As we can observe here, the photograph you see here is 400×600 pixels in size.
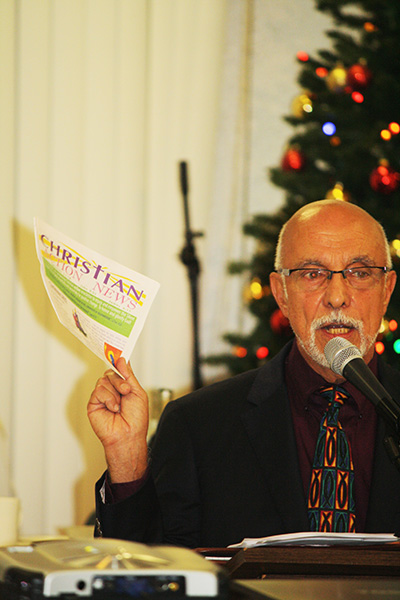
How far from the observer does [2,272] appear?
3037mm

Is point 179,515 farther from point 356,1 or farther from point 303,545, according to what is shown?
point 356,1

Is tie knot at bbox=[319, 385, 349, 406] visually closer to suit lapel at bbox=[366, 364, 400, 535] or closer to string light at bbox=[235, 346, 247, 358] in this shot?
suit lapel at bbox=[366, 364, 400, 535]

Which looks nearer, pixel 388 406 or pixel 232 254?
pixel 388 406

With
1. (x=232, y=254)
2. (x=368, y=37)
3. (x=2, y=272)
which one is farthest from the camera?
(x=232, y=254)

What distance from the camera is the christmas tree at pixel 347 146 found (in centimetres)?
257

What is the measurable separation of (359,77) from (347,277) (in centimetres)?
122

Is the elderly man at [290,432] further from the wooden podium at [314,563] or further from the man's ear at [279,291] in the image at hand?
the wooden podium at [314,563]

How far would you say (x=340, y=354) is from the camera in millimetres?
1103

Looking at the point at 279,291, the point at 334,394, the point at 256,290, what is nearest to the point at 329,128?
the point at 256,290

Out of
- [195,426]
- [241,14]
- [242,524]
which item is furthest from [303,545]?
[241,14]

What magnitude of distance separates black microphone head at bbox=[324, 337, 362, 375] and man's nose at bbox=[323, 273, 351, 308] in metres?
0.50

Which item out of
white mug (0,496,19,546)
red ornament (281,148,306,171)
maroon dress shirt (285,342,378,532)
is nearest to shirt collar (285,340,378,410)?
maroon dress shirt (285,342,378,532)

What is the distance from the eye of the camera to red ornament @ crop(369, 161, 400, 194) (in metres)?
2.52

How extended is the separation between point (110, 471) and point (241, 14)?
2.99m
